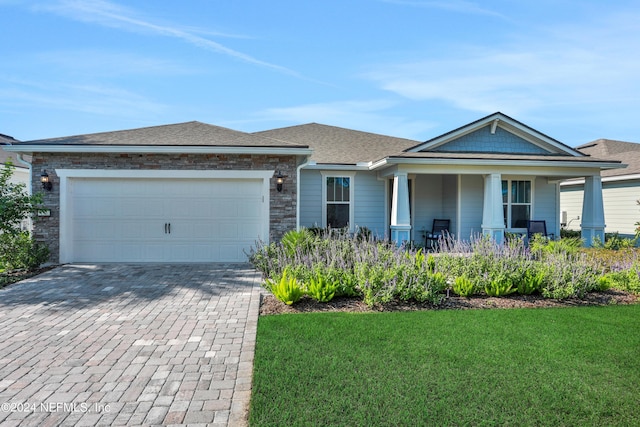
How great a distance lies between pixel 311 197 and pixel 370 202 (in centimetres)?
200

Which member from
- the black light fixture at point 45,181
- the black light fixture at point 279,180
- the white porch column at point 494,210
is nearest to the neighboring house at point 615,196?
the white porch column at point 494,210

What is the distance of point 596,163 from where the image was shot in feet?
41.2

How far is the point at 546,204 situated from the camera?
14.3 m

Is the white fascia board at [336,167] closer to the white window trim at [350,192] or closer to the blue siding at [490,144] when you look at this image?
the white window trim at [350,192]

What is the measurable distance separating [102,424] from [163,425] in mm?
456

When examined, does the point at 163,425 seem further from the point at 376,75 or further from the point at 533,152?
the point at 533,152

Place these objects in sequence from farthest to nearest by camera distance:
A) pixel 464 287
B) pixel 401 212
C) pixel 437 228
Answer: pixel 437 228, pixel 401 212, pixel 464 287

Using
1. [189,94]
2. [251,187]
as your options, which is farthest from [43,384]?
[189,94]

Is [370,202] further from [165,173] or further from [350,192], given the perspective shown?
[165,173]

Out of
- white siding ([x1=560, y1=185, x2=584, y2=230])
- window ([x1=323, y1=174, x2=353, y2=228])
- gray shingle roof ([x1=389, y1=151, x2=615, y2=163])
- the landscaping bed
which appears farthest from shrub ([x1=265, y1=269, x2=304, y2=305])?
white siding ([x1=560, y1=185, x2=584, y2=230])

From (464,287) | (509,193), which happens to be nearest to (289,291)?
(464,287)

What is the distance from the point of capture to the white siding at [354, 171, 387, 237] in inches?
527

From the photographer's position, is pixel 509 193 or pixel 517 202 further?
pixel 517 202

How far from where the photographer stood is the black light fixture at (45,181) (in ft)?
33.5
